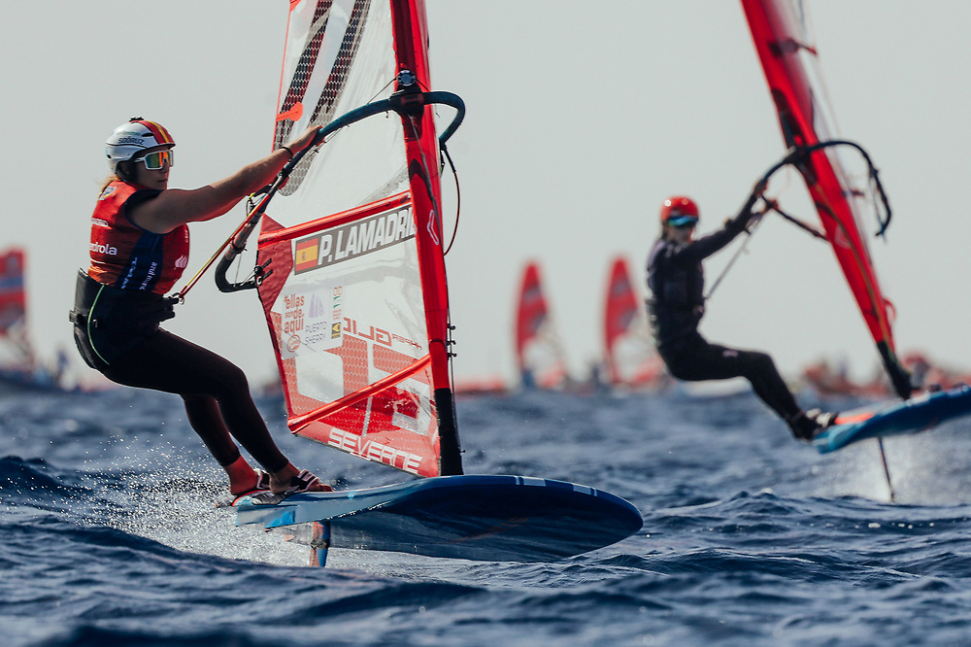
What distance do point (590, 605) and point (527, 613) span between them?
11.5 inches

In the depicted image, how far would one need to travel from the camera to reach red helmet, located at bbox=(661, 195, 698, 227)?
296 inches

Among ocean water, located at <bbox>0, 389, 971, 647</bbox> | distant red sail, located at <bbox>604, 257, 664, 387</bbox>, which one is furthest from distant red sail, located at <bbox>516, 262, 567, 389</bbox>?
ocean water, located at <bbox>0, 389, 971, 647</bbox>

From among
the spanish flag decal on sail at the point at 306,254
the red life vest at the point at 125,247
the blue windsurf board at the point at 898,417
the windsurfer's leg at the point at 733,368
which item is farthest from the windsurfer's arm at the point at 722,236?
the red life vest at the point at 125,247

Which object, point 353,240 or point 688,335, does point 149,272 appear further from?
point 688,335

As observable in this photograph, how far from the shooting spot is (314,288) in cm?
557

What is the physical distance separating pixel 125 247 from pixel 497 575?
7.33 feet

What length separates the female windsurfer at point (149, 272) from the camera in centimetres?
463

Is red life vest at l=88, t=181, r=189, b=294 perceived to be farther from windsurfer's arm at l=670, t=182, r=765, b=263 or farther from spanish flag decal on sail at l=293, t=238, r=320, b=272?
windsurfer's arm at l=670, t=182, r=765, b=263

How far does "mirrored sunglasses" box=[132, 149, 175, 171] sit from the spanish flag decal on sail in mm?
921

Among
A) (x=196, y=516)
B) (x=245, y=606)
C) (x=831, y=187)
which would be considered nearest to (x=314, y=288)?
(x=196, y=516)

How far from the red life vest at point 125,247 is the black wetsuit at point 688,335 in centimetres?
369

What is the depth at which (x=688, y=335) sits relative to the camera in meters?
7.55

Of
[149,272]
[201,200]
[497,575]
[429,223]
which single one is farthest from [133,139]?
[497,575]

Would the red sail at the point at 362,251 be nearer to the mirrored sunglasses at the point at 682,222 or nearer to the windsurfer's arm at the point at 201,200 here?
the windsurfer's arm at the point at 201,200
